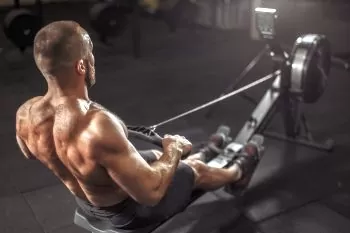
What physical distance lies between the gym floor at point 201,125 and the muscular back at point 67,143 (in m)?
0.61

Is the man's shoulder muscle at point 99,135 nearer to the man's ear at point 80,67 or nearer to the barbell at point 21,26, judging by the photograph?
the man's ear at point 80,67

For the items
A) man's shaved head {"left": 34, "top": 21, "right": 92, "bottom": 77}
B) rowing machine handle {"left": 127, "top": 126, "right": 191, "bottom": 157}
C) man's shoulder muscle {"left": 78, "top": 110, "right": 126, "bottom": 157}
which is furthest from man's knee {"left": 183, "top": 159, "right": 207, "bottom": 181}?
man's shaved head {"left": 34, "top": 21, "right": 92, "bottom": 77}

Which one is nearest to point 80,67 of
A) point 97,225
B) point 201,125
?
point 97,225

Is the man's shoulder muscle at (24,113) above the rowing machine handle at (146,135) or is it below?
above

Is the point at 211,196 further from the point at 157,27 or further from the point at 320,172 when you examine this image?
the point at 157,27

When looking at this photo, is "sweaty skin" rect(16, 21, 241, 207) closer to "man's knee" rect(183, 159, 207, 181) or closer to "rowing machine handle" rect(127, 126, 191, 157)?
"rowing machine handle" rect(127, 126, 191, 157)

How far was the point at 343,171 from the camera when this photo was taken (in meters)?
2.35

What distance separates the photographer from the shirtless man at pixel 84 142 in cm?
120

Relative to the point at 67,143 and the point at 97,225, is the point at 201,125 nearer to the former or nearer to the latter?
the point at 97,225

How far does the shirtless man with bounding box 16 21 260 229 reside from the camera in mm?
1201

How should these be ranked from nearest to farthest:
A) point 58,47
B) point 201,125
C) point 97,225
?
point 58,47 < point 97,225 < point 201,125

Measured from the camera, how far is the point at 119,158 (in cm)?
123

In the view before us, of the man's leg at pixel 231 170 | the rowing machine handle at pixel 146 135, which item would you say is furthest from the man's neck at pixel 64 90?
the man's leg at pixel 231 170

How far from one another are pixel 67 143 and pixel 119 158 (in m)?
0.14
